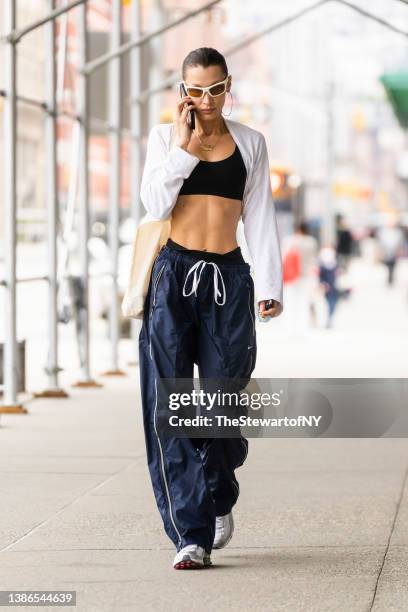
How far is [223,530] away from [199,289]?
3.23 feet

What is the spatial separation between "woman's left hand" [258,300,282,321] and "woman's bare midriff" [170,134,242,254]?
269 millimetres

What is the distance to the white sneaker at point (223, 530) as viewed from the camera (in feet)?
20.9

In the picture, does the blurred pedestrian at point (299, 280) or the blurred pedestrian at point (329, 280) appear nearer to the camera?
the blurred pedestrian at point (299, 280)

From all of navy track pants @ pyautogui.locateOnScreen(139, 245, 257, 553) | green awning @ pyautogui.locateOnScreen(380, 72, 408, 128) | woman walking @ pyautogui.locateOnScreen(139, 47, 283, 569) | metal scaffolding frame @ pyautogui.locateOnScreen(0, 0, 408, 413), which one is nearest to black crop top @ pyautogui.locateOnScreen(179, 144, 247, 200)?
woman walking @ pyautogui.locateOnScreen(139, 47, 283, 569)

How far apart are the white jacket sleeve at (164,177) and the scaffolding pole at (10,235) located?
594cm

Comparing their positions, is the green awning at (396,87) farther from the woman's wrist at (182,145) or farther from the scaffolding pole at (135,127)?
the woman's wrist at (182,145)

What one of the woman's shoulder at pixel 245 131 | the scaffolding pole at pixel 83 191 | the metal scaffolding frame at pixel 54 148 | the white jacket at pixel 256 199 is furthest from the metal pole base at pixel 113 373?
the woman's shoulder at pixel 245 131

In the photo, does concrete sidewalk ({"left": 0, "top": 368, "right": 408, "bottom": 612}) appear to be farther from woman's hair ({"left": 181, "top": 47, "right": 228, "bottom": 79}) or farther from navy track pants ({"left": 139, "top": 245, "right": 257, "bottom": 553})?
woman's hair ({"left": 181, "top": 47, "right": 228, "bottom": 79})

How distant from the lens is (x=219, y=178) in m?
6.14

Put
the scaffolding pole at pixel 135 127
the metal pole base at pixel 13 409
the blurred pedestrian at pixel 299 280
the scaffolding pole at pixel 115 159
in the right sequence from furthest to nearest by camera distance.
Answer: the blurred pedestrian at pixel 299 280, the scaffolding pole at pixel 135 127, the scaffolding pole at pixel 115 159, the metal pole base at pixel 13 409

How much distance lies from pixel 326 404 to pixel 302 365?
404 inches

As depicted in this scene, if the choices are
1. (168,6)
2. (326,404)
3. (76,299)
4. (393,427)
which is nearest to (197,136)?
(326,404)

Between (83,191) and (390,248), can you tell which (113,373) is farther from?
(390,248)

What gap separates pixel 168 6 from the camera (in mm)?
20969
